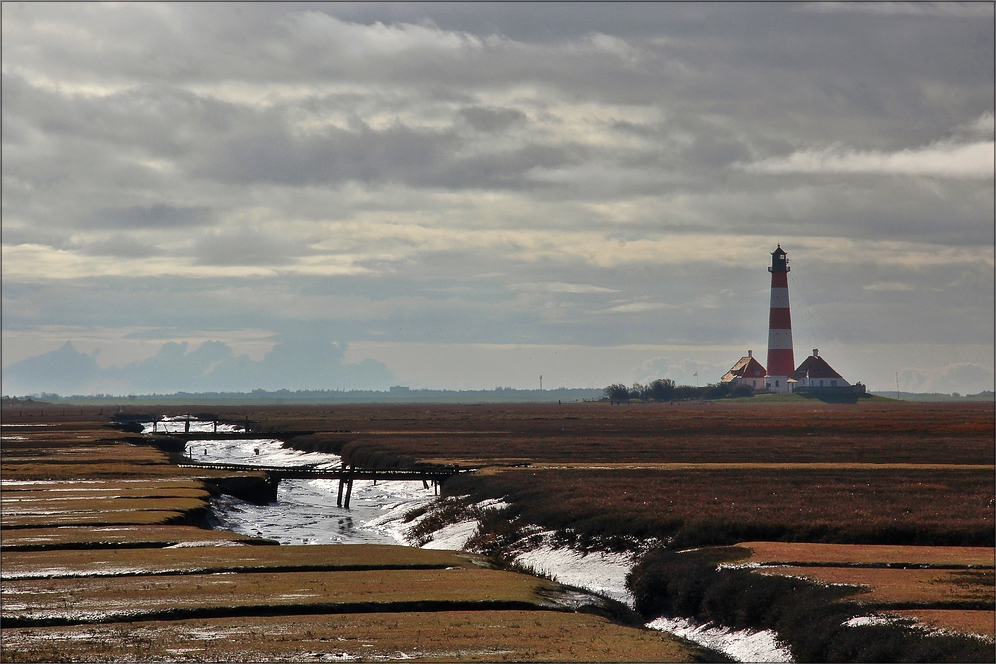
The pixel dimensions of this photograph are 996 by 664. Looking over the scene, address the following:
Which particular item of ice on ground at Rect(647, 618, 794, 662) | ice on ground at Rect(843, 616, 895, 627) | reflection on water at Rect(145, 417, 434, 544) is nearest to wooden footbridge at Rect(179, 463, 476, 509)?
reflection on water at Rect(145, 417, 434, 544)

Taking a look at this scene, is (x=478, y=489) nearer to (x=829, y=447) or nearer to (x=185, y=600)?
(x=185, y=600)

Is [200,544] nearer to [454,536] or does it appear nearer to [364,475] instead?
[454,536]

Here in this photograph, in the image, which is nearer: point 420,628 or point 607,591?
point 420,628

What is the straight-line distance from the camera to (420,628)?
2322 cm

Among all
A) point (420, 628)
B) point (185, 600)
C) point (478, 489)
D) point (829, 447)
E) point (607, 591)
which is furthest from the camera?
point (829, 447)

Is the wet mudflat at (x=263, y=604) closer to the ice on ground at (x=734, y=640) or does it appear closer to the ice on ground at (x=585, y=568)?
the ice on ground at (x=734, y=640)

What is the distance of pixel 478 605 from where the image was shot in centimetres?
2623

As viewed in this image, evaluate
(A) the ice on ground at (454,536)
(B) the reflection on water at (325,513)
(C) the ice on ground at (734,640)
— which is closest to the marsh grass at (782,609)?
(C) the ice on ground at (734,640)

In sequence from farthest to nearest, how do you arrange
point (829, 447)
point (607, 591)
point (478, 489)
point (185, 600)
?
point (829, 447), point (478, 489), point (607, 591), point (185, 600)

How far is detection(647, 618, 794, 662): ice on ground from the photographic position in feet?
80.6

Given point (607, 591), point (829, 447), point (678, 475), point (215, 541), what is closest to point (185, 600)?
point (215, 541)

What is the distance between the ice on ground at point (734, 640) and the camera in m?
24.6

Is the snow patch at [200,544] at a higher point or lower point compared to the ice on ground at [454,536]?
higher

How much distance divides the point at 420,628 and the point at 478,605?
10.8 feet
